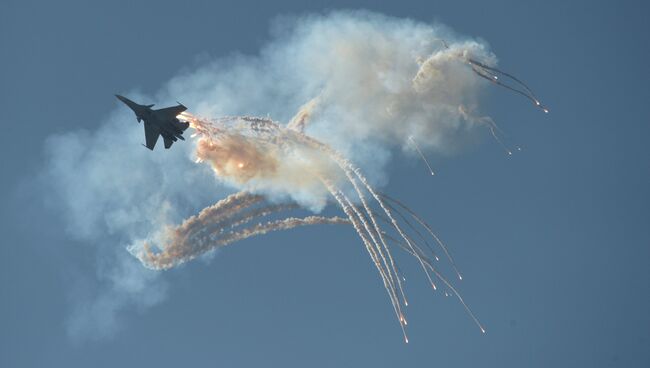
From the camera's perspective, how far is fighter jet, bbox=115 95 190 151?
67.6 m

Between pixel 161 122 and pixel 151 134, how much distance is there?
215 centimetres

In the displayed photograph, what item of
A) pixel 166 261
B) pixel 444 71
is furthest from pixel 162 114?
pixel 444 71

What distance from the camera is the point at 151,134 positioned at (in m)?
69.8

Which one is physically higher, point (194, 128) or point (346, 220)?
point (194, 128)

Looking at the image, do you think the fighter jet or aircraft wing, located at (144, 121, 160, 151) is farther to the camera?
aircraft wing, located at (144, 121, 160, 151)

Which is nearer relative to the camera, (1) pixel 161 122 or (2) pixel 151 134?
(1) pixel 161 122

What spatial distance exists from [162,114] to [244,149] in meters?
7.06

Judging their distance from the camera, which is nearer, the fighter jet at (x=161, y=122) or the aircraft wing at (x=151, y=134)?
the fighter jet at (x=161, y=122)

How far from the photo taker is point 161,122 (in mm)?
68188

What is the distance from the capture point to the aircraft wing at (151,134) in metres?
69.2

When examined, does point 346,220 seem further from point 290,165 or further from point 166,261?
point 166,261

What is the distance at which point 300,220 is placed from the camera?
68.4 m

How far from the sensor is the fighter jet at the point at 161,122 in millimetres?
67625

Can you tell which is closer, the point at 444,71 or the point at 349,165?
the point at 349,165
